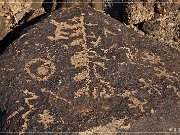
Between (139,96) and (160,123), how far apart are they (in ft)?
0.50

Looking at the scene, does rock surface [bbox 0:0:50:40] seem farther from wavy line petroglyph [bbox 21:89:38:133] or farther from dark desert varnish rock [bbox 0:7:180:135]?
wavy line petroglyph [bbox 21:89:38:133]

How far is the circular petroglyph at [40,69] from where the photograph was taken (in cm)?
190

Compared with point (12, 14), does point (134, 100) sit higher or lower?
lower

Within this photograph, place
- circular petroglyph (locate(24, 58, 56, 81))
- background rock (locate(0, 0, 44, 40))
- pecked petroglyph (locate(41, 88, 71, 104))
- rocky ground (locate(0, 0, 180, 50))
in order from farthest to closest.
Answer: background rock (locate(0, 0, 44, 40)), rocky ground (locate(0, 0, 180, 50)), circular petroglyph (locate(24, 58, 56, 81)), pecked petroglyph (locate(41, 88, 71, 104))

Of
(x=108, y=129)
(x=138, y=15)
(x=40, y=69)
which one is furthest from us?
(x=138, y=15)

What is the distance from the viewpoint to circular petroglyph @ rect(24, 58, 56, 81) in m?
1.90

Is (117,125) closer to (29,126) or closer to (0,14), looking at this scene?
(29,126)

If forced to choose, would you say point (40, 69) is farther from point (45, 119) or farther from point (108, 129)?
Answer: point (108, 129)

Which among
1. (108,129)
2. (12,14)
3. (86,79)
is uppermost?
(12,14)

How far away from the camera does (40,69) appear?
1.93 m

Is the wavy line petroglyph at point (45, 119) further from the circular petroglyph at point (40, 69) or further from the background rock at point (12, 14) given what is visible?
the background rock at point (12, 14)

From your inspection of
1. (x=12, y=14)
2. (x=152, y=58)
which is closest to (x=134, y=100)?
(x=152, y=58)

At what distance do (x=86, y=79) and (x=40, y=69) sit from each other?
23 centimetres

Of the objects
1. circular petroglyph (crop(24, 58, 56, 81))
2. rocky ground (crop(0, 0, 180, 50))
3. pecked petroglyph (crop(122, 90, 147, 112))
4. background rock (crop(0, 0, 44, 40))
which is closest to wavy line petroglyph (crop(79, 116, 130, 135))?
pecked petroglyph (crop(122, 90, 147, 112))
